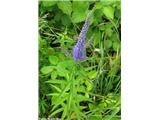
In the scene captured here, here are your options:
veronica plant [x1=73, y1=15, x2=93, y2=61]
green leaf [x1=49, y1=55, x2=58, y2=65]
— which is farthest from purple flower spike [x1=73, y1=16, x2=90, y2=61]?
green leaf [x1=49, y1=55, x2=58, y2=65]

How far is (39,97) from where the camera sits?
2617mm

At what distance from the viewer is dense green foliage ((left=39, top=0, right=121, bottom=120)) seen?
259 cm

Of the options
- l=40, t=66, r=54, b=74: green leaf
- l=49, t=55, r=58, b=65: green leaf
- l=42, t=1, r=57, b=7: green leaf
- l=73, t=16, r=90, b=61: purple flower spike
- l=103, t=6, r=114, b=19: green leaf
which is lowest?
l=40, t=66, r=54, b=74: green leaf

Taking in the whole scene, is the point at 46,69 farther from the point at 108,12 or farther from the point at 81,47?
the point at 108,12

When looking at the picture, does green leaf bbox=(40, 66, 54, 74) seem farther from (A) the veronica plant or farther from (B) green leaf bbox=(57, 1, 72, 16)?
(B) green leaf bbox=(57, 1, 72, 16)

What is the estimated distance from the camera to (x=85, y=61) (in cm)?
258

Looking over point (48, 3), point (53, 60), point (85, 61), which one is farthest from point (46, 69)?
point (48, 3)

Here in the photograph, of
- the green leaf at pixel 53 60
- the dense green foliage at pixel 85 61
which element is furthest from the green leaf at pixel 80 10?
the green leaf at pixel 53 60

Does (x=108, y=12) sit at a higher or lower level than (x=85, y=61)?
higher

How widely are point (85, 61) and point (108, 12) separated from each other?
239 millimetres

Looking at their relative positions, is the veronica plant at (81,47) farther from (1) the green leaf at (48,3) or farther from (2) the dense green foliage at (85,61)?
(1) the green leaf at (48,3)

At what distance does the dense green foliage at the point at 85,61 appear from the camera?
102 inches
